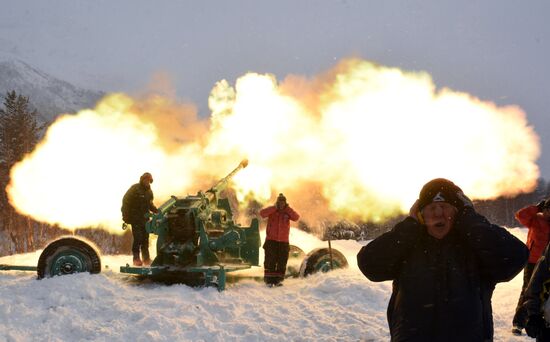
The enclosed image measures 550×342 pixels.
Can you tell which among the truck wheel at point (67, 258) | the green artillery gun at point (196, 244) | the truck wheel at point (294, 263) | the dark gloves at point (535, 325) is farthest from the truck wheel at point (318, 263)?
the dark gloves at point (535, 325)

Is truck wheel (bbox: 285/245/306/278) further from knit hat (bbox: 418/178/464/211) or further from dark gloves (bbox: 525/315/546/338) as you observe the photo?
knit hat (bbox: 418/178/464/211)

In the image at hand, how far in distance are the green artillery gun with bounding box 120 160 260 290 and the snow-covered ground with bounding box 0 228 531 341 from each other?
0.43 metres

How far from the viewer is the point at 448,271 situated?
2906mm

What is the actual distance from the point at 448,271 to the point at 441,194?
1.53 feet

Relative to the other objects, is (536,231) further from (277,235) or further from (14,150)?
(14,150)

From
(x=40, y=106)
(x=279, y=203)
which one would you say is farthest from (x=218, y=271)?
(x=40, y=106)

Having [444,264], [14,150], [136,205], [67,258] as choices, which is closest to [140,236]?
[136,205]

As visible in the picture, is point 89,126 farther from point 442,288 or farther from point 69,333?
point 442,288

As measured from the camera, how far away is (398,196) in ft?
47.0

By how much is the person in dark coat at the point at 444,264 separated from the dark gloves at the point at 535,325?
4.18 ft

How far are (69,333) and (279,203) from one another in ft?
19.4

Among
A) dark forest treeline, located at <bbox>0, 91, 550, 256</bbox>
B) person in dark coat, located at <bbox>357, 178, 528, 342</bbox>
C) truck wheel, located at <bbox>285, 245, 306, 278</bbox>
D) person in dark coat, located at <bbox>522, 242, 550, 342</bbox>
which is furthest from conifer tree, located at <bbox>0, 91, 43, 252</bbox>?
person in dark coat, located at <bbox>357, 178, 528, 342</bbox>

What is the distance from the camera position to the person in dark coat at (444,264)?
2.85 meters

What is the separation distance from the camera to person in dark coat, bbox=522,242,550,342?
12.7ft
